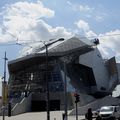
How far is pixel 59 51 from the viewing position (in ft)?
368

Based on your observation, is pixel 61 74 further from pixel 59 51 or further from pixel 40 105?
pixel 40 105

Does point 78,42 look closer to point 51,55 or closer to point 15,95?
point 51,55

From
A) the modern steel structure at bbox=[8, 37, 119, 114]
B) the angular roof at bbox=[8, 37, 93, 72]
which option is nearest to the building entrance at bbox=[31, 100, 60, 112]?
the modern steel structure at bbox=[8, 37, 119, 114]

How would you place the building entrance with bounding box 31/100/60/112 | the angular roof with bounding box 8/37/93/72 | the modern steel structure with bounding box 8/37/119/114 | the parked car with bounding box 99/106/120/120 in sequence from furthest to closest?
1. the angular roof with bounding box 8/37/93/72
2. the modern steel structure with bounding box 8/37/119/114
3. the building entrance with bounding box 31/100/60/112
4. the parked car with bounding box 99/106/120/120

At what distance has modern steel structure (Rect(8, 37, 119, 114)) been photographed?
353 ft

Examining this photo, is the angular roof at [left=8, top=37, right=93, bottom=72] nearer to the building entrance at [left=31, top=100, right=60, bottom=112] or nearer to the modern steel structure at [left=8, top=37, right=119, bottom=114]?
the modern steel structure at [left=8, top=37, right=119, bottom=114]

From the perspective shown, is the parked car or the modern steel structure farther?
the modern steel structure

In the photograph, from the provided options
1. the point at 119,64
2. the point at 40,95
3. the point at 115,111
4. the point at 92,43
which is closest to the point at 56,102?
the point at 40,95

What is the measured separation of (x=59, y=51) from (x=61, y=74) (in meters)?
6.59

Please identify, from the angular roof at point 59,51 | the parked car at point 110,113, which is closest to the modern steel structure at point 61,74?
the angular roof at point 59,51

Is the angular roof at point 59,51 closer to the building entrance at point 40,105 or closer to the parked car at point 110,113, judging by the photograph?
the building entrance at point 40,105

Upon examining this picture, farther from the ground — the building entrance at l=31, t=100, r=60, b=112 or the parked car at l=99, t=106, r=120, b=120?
the building entrance at l=31, t=100, r=60, b=112

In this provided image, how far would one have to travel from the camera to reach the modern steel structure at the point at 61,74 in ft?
353

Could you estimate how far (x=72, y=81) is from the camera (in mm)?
118000
